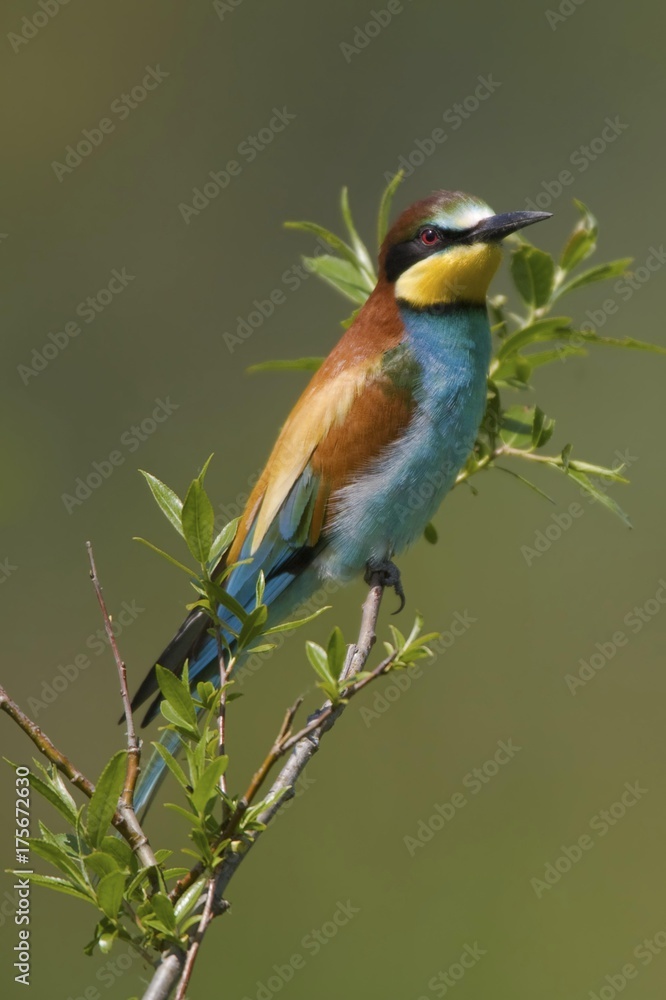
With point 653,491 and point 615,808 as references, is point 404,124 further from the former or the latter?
point 615,808

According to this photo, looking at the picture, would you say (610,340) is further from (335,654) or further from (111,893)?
(111,893)

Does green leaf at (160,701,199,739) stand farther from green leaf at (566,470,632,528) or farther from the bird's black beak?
the bird's black beak

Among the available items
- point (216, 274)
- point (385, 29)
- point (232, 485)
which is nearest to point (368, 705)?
point (232, 485)

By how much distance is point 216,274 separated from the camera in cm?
450

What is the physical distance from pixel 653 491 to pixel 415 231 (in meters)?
1.83

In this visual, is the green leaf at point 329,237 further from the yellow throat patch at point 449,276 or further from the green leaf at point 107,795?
the green leaf at point 107,795

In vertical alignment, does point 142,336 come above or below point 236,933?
above

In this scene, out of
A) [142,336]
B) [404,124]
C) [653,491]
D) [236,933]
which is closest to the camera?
[236,933]

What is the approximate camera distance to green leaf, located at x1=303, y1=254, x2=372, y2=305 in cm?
195
